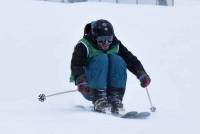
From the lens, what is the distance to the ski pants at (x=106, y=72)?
635cm

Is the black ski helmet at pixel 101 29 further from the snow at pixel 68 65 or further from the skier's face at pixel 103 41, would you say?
the snow at pixel 68 65

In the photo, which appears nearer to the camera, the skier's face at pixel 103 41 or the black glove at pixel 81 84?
the black glove at pixel 81 84

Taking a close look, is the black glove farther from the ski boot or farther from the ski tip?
the ski tip

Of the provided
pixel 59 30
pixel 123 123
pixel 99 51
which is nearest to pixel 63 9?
pixel 59 30

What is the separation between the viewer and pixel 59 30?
12.0 m

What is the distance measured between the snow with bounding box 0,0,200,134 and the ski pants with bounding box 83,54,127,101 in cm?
37

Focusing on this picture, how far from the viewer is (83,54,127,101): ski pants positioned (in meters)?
6.35

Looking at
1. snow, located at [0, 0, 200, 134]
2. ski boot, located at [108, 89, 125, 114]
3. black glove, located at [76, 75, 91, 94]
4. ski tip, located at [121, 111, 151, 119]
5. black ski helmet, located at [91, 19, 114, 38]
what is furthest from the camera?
black ski helmet, located at [91, 19, 114, 38]

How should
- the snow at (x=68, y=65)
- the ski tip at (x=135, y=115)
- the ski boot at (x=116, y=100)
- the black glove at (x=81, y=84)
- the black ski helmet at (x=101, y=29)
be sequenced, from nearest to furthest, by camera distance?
the snow at (x=68, y=65) < the ski tip at (x=135, y=115) < the black glove at (x=81, y=84) < the ski boot at (x=116, y=100) < the black ski helmet at (x=101, y=29)

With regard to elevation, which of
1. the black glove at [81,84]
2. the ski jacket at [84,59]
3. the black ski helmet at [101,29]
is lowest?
the black glove at [81,84]

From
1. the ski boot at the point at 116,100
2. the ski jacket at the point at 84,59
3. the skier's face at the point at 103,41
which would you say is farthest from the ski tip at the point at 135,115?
the skier's face at the point at 103,41

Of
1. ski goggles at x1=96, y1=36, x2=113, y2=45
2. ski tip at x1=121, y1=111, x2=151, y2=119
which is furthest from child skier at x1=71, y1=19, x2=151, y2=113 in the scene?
ski tip at x1=121, y1=111, x2=151, y2=119

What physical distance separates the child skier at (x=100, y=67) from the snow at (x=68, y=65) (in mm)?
325

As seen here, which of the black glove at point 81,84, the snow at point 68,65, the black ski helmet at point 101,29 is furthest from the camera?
the black ski helmet at point 101,29
